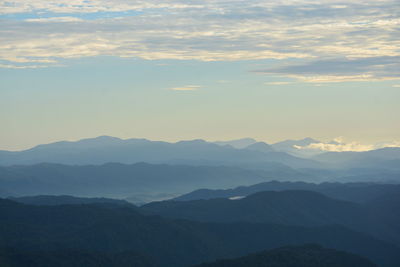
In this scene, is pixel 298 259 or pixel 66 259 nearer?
pixel 298 259

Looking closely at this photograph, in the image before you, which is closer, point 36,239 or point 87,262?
point 87,262

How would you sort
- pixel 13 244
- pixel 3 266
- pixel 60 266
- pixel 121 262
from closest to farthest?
1. pixel 3 266
2. pixel 60 266
3. pixel 121 262
4. pixel 13 244

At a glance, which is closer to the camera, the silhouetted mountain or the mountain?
the mountain

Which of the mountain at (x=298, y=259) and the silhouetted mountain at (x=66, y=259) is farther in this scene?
the silhouetted mountain at (x=66, y=259)

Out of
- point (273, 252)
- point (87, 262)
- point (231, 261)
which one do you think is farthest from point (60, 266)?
point (273, 252)

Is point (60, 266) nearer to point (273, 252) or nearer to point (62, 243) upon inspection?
point (62, 243)

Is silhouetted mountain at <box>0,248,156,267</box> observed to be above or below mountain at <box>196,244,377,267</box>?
above

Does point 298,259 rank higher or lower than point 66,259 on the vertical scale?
lower

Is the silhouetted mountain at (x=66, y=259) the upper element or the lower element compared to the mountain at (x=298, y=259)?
upper
